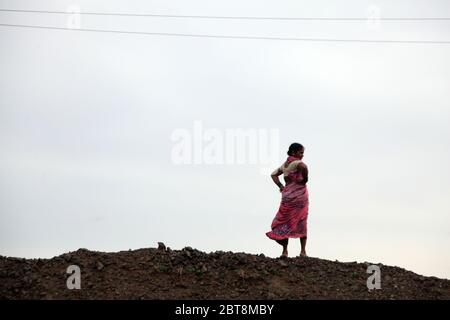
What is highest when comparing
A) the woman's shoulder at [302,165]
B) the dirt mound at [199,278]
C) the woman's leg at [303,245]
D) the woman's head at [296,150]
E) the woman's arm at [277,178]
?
the woman's head at [296,150]

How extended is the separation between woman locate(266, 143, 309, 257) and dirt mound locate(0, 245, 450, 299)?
53 centimetres

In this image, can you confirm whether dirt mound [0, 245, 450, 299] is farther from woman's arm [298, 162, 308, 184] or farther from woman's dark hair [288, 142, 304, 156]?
woman's dark hair [288, 142, 304, 156]

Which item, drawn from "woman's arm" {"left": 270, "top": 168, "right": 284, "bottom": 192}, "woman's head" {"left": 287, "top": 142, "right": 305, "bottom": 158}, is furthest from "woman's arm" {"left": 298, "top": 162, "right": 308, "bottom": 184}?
"woman's arm" {"left": 270, "top": 168, "right": 284, "bottom": 192}

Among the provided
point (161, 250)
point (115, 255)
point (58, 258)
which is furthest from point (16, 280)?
point (161, 250)

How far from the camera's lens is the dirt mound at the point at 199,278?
1197 centimetres

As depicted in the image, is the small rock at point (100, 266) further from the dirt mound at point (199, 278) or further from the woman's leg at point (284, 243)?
the woman's leg at point (284, 243)

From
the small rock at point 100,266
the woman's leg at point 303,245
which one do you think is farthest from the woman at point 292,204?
the small rock at point 100,266

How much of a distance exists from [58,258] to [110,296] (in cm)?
201

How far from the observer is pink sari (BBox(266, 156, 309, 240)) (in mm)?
13539

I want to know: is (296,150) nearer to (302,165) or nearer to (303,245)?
(302,165)

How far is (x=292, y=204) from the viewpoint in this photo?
535 inches

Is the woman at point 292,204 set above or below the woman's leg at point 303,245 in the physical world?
above
